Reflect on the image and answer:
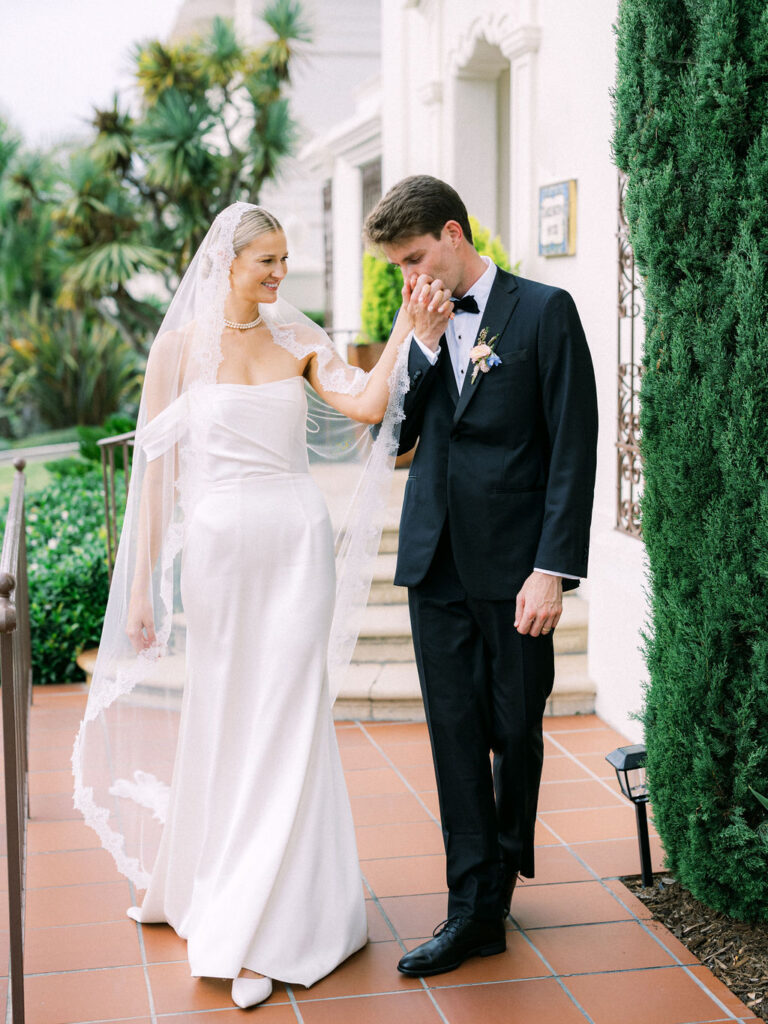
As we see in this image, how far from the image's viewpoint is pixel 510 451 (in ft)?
9.91

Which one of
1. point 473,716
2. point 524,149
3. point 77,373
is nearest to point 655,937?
point 473,716

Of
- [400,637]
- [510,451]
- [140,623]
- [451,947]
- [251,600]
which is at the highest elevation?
[510,451]

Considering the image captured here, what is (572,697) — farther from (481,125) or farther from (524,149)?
(481,125)

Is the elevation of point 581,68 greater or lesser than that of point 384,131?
lesser

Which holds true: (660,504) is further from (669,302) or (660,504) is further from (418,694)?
→ (418,694)

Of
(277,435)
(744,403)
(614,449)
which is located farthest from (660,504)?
(614,449)

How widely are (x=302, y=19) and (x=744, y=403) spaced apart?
51.8ft

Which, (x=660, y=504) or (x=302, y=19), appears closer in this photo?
(x=660, y=504)

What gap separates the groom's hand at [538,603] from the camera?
2934mm

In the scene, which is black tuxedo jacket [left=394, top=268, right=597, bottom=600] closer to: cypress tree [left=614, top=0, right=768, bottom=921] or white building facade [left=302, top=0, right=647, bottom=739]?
cypress tree [left=614, top=0, right=768, bottom=921]

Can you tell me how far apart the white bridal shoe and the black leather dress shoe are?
0.38 meters

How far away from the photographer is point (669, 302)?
3.26 metres

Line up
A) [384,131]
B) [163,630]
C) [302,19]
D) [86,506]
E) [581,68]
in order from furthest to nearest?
[302,19]
[384,131]
[86,506]
[581,68]
[163,630]

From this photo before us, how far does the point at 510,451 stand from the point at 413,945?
1508mm
